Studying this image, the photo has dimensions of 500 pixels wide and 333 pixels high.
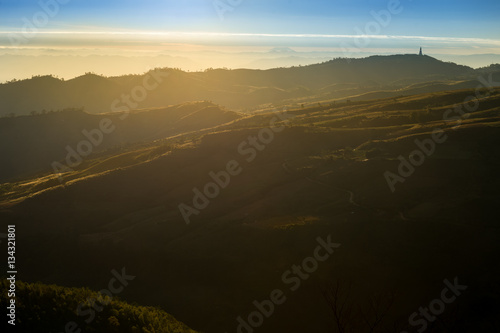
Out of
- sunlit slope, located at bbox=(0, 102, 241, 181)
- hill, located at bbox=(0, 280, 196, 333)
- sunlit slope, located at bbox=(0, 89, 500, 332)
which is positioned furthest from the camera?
sunlit slope, located at bbox=(0, 102, 241, 181)

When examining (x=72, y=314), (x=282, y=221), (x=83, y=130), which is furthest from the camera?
(x=83, y=130)

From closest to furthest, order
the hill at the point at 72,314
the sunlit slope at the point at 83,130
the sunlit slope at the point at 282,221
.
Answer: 1. the hill at the point at 72,314
2. the sunlit slope at the point at 282,221
3. the sunlit slope at the point at 83,130

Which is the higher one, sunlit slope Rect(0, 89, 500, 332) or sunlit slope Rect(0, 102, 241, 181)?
sunlit slope Rect(0, 102, 241, 181)

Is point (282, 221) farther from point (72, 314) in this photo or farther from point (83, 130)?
point (83, 130)

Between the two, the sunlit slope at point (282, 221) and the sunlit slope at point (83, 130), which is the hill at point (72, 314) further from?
the sunlit slope at point (83, 130)

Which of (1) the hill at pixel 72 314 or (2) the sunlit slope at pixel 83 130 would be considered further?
(2) the sunlit slope at pixel 83 130

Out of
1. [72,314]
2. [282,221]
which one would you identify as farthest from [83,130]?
[72,314]

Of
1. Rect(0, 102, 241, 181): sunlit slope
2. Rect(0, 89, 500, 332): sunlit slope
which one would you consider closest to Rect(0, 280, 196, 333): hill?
Rect(0, 89, 500, 332): sunlit slope

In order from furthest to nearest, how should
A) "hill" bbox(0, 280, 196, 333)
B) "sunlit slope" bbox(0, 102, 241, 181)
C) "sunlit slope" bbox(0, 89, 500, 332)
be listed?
"sunlit slope" bbox(0, 102, 241, 181), "sunlit slope" bbox(0, 89, 500, 332), "hill" bbox(0, 280, 196, 333)

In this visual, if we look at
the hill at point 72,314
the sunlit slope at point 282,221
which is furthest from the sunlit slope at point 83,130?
the hill at point 72,314

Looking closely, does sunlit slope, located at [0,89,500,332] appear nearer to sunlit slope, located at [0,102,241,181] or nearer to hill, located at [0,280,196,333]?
hill, located at [0,280,196,333]

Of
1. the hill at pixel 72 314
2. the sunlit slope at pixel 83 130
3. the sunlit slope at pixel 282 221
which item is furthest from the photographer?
the sunlit slope at pixel 83 130

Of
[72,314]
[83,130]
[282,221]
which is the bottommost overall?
[72,314]

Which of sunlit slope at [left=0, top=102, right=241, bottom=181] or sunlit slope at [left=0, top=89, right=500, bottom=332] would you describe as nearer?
sunlit slope at [left=0, top=89, right=500, bottom=332]
